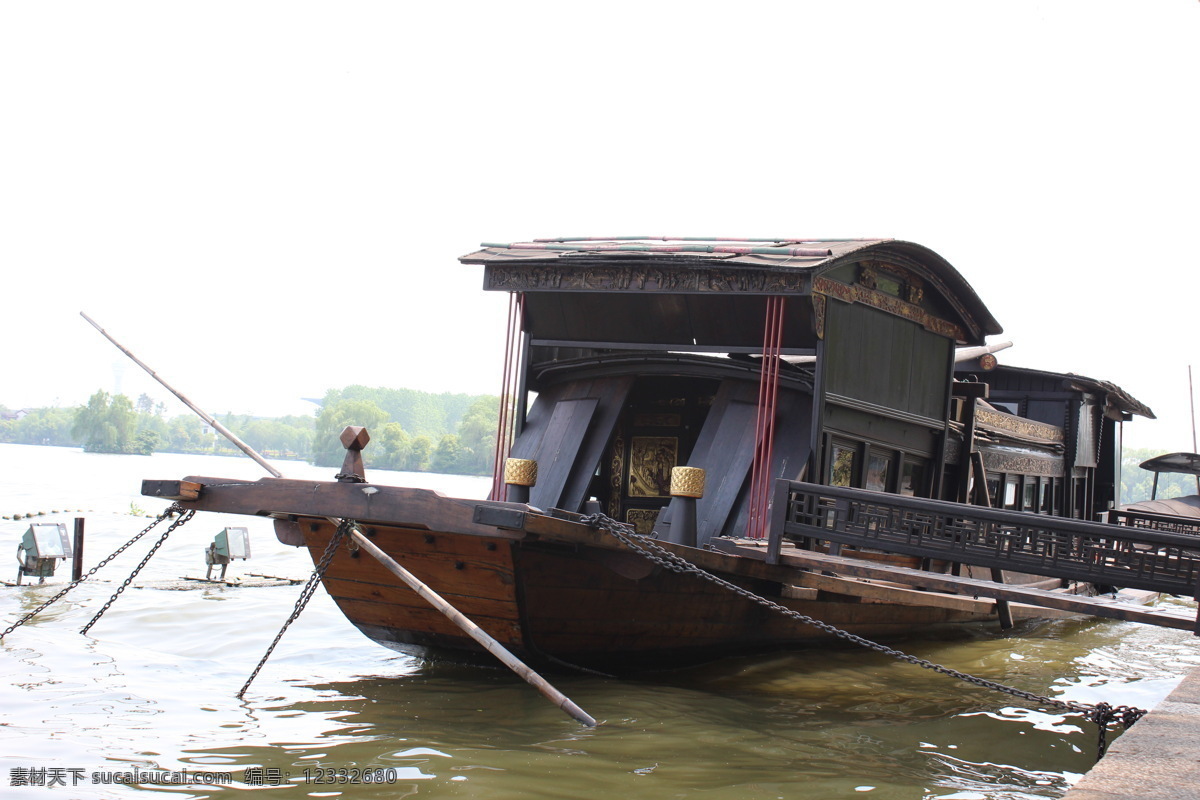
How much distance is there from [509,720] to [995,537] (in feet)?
11.3

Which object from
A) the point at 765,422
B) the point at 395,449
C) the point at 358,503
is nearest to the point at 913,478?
the point at 765,422

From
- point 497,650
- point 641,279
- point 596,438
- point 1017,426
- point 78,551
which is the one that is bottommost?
point 78,551

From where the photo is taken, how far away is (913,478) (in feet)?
35.1

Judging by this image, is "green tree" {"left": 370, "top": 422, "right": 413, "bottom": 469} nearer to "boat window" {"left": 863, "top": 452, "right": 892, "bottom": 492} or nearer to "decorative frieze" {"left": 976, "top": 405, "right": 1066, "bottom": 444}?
"decorative frieze" {"left": 976, "top": 405, "right": 1066, "bottom": 444}

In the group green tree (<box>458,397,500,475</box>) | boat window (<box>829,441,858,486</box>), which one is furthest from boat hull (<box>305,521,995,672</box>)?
green tree (<box>458,397,500,475</box>)

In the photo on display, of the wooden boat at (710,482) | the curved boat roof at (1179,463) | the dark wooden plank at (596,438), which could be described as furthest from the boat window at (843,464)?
the curved boat roof at (1179,463)

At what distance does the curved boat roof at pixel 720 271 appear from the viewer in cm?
863

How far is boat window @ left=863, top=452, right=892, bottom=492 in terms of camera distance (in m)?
9.80

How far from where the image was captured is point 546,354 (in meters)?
10.9

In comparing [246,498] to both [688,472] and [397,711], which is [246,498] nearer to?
[397,711]

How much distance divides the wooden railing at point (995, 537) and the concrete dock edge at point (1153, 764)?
122 centimetres

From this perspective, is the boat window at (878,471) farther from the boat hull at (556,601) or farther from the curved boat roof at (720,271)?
the curved boat roof at (720,271)

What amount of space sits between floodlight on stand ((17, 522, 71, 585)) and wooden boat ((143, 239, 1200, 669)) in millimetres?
6832

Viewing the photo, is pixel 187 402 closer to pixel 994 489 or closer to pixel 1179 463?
pixel 994 489
